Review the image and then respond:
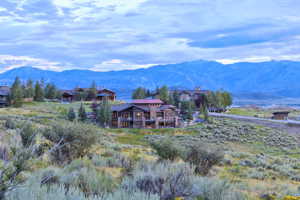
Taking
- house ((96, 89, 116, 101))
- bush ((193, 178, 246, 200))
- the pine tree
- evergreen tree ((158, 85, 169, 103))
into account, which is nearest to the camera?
bush ((193, 178, 246, 200))

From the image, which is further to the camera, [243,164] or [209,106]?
[209,106]

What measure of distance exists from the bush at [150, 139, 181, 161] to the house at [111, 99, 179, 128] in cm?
3973

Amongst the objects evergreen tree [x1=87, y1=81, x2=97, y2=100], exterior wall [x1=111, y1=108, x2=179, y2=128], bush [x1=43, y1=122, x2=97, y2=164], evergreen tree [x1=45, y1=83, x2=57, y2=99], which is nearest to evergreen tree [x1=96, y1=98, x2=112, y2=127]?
exterior wall [x1=111, y1=108, x2=179, y2=128]

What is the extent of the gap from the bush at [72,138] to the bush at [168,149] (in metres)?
2.75

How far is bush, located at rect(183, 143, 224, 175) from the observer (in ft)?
39.9

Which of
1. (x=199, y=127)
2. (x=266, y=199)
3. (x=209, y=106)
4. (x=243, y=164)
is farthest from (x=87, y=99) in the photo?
(x=266, y=199)

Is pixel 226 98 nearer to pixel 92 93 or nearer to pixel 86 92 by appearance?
pixel 92 93

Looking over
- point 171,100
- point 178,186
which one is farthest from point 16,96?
point 178,186

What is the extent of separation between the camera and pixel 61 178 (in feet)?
22.9

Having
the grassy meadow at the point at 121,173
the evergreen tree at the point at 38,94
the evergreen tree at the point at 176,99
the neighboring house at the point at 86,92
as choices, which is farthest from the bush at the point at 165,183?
the neighboring house at the point at 86,92

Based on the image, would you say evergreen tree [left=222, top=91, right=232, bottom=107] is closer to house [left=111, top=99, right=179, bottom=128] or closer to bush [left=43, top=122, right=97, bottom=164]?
house [left=111, top=99, right=179, bottom=128]

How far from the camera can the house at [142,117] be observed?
174 feet

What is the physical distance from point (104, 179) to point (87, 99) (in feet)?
281

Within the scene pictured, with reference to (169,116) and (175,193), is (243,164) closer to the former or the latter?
(175,193)
